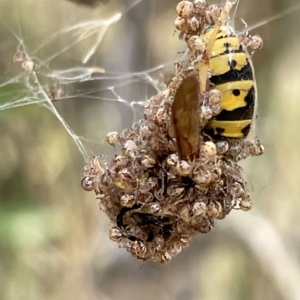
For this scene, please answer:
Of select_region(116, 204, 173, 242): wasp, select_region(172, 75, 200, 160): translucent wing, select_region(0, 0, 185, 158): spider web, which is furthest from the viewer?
select_region(0, 0, 185, 158): spider web

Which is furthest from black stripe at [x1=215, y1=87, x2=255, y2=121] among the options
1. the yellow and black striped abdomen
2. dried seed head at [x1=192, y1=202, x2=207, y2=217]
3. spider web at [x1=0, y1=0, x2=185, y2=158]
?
spider web at [x1=0, y1=0, x2=185, y2=158]

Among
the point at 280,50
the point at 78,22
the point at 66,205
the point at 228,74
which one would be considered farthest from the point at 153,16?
the point at 228,74

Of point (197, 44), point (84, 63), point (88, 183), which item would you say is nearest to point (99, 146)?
point (84, 63)

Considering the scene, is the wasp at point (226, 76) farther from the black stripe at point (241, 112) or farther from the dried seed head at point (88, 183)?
the dried seed head at point (88, 183)

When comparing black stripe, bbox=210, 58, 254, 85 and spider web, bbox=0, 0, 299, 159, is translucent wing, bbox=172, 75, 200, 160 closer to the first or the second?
black stripe, bbox=210, 58, 254, 85

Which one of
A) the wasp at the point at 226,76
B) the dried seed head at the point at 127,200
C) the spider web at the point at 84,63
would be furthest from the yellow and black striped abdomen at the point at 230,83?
the spider web at the point at 84,63

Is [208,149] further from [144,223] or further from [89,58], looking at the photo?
[89,58]
